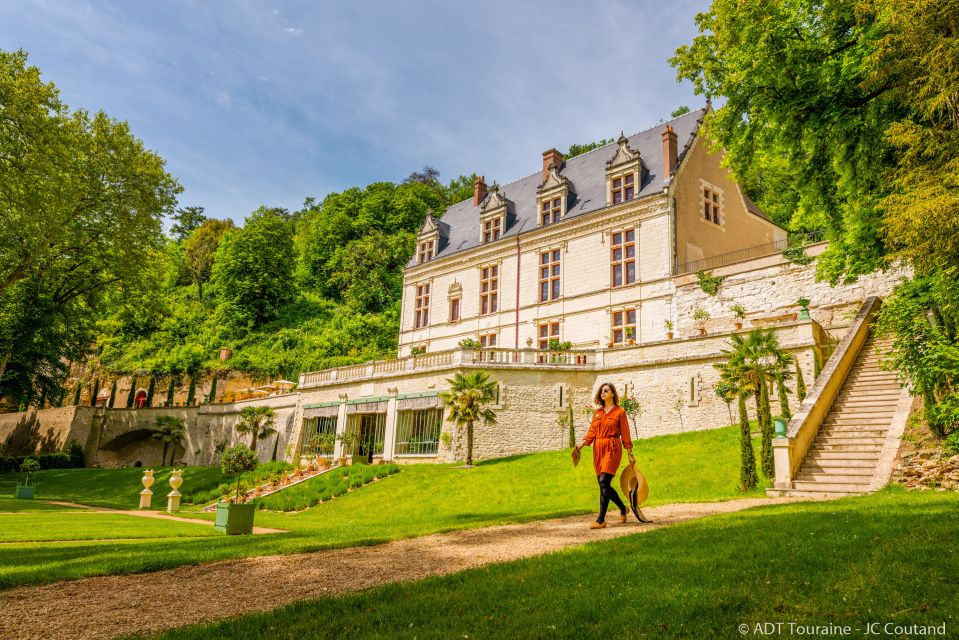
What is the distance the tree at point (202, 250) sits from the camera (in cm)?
6500

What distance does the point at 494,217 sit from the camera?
3872 cm

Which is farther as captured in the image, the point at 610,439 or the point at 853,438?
the point at 853,438

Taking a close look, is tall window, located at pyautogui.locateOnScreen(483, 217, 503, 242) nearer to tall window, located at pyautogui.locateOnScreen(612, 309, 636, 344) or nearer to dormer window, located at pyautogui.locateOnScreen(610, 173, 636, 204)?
dormer window, located at pyautogui.locateOnScreen(610, 173, 636, 204)

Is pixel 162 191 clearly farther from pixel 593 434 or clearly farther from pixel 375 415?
pixel 593 434

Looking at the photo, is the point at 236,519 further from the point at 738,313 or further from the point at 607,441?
the point at 738,313

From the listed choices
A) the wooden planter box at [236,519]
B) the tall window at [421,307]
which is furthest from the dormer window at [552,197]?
the wooden planter box at [236,519]

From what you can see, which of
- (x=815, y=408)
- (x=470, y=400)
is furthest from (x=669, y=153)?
(x=815, y=408)

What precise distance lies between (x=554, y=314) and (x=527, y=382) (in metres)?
7.32

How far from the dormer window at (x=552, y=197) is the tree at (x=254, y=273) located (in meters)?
27.9

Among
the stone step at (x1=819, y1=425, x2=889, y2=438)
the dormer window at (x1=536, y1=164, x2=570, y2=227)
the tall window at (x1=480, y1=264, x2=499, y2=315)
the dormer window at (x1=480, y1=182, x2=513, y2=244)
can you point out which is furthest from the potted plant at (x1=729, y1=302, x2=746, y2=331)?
the dormer window at (x1=480, y1=182, x2=513, y2=244)

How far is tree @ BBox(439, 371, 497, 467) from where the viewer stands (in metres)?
24.7

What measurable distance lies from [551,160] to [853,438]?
1111 inches

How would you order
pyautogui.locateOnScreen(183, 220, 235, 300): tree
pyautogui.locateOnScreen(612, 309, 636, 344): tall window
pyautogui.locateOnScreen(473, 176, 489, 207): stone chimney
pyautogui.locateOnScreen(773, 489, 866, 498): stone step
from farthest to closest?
pyautogui.locateOnScreen(183, 220, 235, 300): tree, pyautogui.locateOnScreen(473, 176, 489, 207): stone chimney, pyautogui.locateOnScreen(612, 309, 636, 344): tall window, pyautogui.locateOnScreen(773, 489, 866, 498): stone step

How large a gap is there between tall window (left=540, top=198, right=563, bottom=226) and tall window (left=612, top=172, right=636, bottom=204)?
3.52 meters
